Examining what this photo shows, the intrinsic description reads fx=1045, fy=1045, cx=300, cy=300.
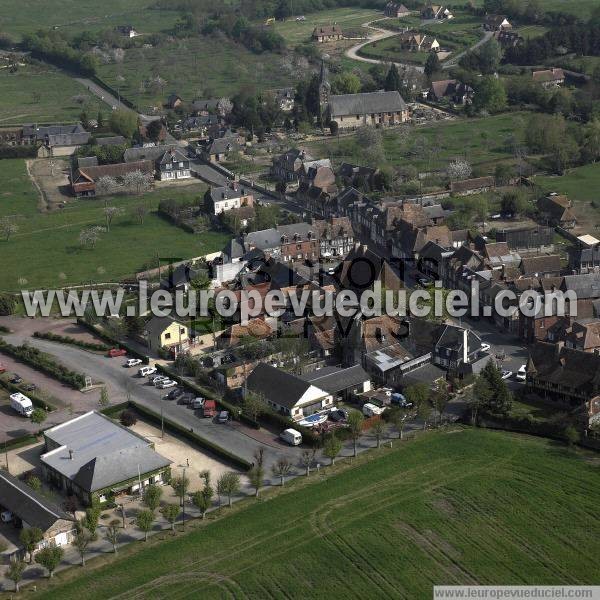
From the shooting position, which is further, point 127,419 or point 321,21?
point 321,21

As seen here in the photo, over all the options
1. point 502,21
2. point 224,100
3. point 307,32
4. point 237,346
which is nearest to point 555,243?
point 237,346

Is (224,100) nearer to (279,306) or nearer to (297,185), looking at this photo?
(297,185)

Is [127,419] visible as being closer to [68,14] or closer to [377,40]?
[377,40]

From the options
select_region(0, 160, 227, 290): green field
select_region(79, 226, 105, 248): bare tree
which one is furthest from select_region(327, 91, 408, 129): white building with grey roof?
select_region(79, 226, 105, 248): bare tree

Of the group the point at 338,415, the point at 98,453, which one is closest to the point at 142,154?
the point at 338,415

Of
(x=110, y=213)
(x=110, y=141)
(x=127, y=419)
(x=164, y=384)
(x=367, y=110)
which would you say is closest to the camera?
(x=127, y=419)

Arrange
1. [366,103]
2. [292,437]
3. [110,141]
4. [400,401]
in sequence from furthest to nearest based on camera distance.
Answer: [366,103], [110,141], [400,401], [292,437]

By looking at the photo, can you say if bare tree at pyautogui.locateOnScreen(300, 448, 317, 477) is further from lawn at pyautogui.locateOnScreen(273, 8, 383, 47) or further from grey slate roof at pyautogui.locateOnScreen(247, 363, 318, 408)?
lawn at pyautogui.locateOnScreen(273, 8, 383, 47)
